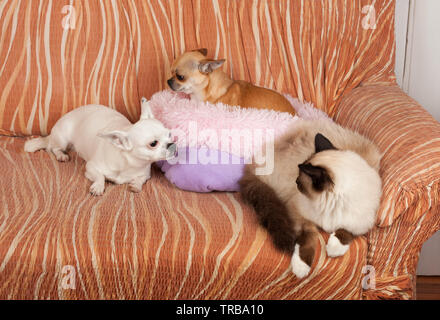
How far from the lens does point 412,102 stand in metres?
1.70

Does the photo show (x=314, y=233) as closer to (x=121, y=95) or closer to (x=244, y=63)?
(x=244, y=63)

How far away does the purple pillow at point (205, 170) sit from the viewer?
5.16 ft

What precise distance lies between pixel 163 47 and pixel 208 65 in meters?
0.27

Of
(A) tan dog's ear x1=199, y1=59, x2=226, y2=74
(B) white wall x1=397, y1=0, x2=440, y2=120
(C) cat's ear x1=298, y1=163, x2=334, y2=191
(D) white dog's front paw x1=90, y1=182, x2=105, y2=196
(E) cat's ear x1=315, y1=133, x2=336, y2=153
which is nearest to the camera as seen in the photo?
(C) cat's ear x1=298, y1=163, x2=334, y2=191

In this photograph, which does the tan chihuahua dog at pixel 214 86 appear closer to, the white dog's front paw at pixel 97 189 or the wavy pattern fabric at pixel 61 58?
the wavy pattern fabric at pixel 61 58

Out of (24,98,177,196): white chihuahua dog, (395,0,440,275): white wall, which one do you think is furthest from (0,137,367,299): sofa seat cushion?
(395,0,440,275): white wall

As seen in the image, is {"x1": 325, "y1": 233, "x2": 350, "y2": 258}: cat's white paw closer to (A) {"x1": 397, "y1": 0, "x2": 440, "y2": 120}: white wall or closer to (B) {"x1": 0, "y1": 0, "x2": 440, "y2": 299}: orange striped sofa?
(B) {"x1": 0, "y1": 0, "x2": 440, "y2": 299}: orange striped sofa

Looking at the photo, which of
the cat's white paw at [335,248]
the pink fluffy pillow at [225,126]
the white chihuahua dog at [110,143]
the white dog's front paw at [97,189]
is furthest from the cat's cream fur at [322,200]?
the white dog's front paw at [97,189]

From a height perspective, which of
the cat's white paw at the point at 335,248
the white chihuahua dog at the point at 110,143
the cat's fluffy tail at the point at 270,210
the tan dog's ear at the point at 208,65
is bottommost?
the cat's white paw at the point at 335,248

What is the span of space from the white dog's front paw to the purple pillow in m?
0.24

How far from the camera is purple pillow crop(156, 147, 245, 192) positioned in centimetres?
157

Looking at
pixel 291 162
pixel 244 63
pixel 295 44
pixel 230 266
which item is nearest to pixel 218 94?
pixel 244 63

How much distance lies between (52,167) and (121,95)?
18.1 inches

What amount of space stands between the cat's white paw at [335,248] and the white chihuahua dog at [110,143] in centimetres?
62
